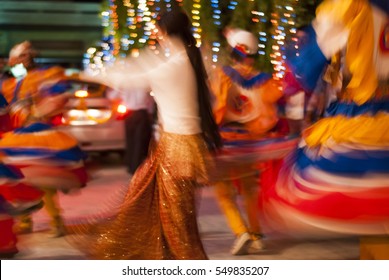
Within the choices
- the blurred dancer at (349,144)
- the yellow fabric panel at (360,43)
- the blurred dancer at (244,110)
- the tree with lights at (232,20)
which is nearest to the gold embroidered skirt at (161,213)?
the blurred dancer at (349,144)

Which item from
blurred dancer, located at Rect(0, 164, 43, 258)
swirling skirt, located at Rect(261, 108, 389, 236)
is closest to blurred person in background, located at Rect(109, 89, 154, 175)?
blurred dancer, located at Rect(0, 164, 43, 258)

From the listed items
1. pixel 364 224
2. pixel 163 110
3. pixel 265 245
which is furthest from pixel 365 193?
pixel 265 245

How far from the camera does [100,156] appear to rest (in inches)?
571

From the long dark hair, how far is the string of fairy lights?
4.87 metres

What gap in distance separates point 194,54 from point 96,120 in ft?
26.8

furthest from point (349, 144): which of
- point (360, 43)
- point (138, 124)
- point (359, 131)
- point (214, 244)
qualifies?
point (138, 124)

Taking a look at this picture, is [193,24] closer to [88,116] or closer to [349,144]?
[88,116]

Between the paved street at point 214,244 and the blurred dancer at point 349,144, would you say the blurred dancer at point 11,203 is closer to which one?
the paved street at point 214,244

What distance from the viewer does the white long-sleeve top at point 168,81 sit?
16.3ft

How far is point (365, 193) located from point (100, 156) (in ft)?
34.4

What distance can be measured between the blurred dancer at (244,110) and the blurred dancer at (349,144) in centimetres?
194

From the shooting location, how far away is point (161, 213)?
16.9ft

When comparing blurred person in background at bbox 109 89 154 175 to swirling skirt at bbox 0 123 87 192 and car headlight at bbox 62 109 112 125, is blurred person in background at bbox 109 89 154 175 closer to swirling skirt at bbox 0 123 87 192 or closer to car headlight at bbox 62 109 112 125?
car headlight at bbox 62 109 112 125

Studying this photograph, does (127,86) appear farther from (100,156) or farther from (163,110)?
(100,156)
